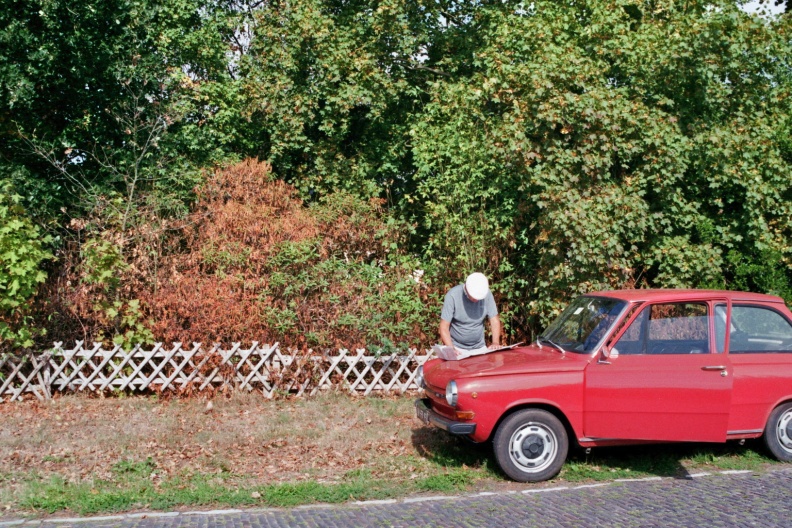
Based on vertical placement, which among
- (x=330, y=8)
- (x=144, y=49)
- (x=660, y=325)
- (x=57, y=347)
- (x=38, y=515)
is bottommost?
(x=38, y=515)

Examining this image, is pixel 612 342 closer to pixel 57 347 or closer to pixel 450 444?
pixel 450 444

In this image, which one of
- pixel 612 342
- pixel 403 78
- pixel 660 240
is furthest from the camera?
pixel 403 78

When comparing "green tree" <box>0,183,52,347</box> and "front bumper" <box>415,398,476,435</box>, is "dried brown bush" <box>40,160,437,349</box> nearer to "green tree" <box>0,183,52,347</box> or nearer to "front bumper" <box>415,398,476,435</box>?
Answer: "green tree" <box>0,183,52,347</box>

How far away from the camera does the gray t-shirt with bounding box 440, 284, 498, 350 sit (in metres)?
9.30

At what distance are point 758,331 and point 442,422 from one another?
11.9 ft

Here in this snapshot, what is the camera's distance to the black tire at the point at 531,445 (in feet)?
24.2

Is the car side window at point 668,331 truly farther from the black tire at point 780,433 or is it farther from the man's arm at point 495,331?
the man's arm at point 495,331

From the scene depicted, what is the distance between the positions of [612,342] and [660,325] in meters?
0.60

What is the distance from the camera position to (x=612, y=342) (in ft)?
25.0

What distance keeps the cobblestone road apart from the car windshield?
4.89ft

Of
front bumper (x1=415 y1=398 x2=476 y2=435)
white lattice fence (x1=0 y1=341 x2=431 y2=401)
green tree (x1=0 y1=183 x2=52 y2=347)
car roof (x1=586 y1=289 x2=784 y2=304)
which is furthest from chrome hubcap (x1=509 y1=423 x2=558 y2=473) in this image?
green tree (x1=0 y1=183 x2=52 y2=347)

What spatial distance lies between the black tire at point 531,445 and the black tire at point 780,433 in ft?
7.88

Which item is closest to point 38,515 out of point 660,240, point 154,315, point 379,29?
point 154,315

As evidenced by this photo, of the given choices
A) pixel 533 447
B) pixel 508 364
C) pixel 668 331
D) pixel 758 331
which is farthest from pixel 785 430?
pixel 508 364
